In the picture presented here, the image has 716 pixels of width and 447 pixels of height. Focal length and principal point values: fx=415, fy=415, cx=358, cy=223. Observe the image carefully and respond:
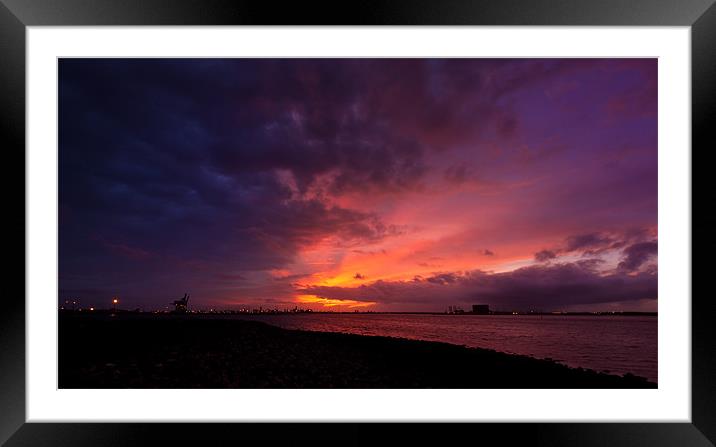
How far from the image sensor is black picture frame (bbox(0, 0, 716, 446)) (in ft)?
5.41

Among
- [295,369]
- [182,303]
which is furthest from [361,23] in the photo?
[182,303]

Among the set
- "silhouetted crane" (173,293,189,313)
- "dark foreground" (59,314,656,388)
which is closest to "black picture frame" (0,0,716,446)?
"dark foreground" (59,314,656,388)

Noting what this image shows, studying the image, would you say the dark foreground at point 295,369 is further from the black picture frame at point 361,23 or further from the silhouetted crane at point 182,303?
the silhouetted crane at point 182,303

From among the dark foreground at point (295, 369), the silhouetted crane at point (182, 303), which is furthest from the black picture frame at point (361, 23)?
the silhouetted crane at point (182, 303)

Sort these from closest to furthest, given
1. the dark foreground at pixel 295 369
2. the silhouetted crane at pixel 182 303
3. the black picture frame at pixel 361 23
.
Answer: the black picture frame at pixel 361 23 → the dark foreground at pixel 295 369 → the silhouetted crane at pixel 182 303

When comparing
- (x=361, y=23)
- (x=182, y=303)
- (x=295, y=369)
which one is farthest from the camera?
(x=182, y=303)

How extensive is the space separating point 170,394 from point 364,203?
35.1 meters

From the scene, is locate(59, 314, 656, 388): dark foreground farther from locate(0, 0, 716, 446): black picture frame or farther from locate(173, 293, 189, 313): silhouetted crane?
locate(173, 293, 189, 313): silhouetted crane

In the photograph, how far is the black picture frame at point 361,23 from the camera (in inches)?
65.0

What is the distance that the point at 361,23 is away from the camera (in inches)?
66.1

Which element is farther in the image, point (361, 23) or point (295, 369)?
point (295, 369)

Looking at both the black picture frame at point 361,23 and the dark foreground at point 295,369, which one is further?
the dark foreground at point 295,369

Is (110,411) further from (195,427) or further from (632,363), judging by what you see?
(632,363)

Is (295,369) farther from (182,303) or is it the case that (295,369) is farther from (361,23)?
(182,303)
